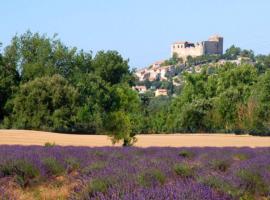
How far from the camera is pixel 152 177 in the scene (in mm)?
8602

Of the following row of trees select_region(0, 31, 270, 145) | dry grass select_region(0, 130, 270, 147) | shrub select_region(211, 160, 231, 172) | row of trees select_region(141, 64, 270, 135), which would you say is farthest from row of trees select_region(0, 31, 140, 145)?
shrub select_region(211, 160, 231, 172)

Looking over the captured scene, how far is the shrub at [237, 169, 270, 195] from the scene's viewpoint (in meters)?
8.77

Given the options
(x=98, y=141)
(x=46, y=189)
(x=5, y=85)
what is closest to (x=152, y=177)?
(x=46, y=189)

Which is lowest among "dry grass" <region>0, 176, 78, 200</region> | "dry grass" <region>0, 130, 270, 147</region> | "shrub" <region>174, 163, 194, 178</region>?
"dry grass" <region>0, 130, 270, 147</region>

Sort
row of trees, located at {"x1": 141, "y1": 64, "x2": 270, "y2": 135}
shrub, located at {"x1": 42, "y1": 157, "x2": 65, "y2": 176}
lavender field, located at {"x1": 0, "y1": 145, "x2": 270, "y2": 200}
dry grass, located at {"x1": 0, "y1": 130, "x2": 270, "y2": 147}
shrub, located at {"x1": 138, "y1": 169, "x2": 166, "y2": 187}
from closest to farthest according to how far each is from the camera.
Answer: lavender field, located at {"x1": 0, "y1": 145, "x2": 270, "y2": 200} < shrub, located at {"x1": 138, "y1": 169, "x2": 166, "y2": 187} < shrub, located at {"x1": 42, "y1": 157, "x2": 65, "y2": 176} < dry grass, located at {"x1": 0, "y1": 130, "x2": 270, "y2": 147} < row of trees, located at {"x1": 141, "y1": 64, "x2": 270, "y2": 135}

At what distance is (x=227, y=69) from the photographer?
82688 millimetres

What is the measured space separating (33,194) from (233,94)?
2493 inches

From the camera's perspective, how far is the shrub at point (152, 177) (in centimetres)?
806

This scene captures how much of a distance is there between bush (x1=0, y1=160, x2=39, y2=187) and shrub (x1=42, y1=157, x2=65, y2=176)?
0.41 meters

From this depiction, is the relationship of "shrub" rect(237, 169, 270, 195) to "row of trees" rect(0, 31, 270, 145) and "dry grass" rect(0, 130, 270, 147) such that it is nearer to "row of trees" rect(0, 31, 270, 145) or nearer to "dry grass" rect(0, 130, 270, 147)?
"dry grass" rect(0, 130, 270, 147)

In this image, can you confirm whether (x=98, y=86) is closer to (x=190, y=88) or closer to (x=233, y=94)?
Answer: (x=190, y=88)

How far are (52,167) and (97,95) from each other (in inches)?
2567

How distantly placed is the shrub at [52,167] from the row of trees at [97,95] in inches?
1915

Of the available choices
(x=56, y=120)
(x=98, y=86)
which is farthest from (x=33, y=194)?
(x=98, y=86)
